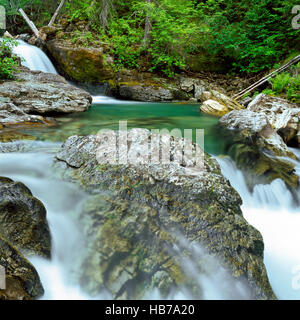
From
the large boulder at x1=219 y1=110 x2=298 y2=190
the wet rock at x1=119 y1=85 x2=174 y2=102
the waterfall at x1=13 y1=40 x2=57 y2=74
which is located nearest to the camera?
the large boulder at x1=219 y1=110 x2=298 y2=190

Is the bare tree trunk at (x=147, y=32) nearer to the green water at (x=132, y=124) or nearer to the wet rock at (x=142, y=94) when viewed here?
the wet rock at (x=142, y=94)

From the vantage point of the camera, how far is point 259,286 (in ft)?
6.69

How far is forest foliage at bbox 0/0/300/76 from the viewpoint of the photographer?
1103 cm

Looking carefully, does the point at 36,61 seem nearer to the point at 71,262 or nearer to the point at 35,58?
the point at 35,58

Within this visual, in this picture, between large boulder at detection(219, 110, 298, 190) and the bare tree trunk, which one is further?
the bare tree trunk

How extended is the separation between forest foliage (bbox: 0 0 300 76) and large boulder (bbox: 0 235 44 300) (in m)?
11.1

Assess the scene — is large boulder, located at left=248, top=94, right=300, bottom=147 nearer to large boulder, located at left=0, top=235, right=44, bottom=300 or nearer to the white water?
the white water

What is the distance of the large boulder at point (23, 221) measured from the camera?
1931mm

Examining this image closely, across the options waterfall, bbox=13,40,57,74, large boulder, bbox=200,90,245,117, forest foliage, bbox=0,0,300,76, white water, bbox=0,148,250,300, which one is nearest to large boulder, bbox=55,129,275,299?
white water, bbox=0,148,250,300

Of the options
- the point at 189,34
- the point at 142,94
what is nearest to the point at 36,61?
the point at 142,94

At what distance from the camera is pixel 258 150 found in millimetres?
4133

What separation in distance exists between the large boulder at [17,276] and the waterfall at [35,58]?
10.2 m

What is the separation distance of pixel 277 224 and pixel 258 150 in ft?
4.80

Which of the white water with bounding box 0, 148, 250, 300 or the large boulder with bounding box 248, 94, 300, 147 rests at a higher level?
the large boulder with bounding box 248, 94, 300, 147
